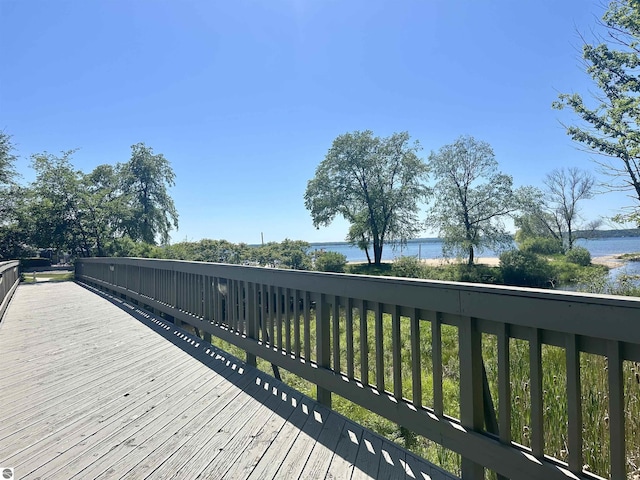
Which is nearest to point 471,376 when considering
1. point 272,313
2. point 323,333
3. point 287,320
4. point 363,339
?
point 363,339

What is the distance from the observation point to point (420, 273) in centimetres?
1673

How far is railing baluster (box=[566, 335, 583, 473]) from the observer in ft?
3.93

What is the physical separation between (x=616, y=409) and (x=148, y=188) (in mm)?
26362

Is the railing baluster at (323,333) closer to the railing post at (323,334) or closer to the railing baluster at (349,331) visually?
the railing post at (323,334)

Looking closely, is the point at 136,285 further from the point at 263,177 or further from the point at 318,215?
the point at 318,215

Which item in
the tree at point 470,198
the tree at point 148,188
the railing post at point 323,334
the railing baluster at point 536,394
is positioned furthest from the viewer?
the tree at point 470,198

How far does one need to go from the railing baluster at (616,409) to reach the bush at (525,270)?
19.5 m

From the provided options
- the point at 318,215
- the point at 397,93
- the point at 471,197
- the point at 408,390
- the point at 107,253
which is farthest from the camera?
the point at 318,215

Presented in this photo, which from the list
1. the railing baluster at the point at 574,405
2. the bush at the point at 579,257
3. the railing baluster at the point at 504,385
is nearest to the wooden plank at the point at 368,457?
the railing baluster at the point at 504,385

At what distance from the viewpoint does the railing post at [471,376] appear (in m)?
1.50

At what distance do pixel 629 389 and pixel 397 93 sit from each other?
11.1 m

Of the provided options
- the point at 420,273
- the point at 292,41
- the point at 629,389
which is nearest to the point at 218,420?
the point at 629,389

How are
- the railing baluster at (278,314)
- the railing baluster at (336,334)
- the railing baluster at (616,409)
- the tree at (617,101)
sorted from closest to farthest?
the railing baluster at (616,409)
the railing baluster at (336,334)
the railing baluster at (278,314)
the tree at (617,101)

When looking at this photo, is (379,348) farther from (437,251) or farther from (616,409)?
(437,251)
